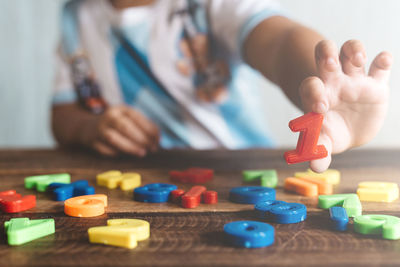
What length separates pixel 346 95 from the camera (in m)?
0.53

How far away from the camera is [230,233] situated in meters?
0.41

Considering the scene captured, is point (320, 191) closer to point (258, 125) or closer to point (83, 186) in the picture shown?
point (83, 186)

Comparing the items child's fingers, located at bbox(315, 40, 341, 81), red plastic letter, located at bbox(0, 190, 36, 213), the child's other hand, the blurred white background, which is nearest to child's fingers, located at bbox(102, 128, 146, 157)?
the child's other hand

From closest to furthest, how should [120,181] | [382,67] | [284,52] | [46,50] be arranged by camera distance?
[382,67]
[120,181]
[284,52]
[46,50]

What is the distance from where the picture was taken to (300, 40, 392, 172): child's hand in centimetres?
50

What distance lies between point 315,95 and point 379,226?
150mm

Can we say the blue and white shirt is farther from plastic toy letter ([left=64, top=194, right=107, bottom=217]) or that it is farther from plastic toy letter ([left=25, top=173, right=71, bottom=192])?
plastic toy letter ([left=64, top=194, right=107, bottom=217])

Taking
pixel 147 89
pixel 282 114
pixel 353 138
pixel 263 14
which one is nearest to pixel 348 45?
pixel 353 138

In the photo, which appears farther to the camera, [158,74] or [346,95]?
[158,74]

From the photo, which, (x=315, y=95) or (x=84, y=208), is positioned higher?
(x=315, y=95)

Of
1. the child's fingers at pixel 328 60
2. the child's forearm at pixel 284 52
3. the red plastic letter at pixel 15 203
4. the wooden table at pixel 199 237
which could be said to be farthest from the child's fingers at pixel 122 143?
the child's fingers at pixel 328 60

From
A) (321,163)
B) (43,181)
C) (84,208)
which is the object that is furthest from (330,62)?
(43,181)

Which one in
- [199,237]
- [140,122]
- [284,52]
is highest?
[284,52]

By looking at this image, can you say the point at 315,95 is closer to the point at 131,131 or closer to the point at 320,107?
the point at 320,107
